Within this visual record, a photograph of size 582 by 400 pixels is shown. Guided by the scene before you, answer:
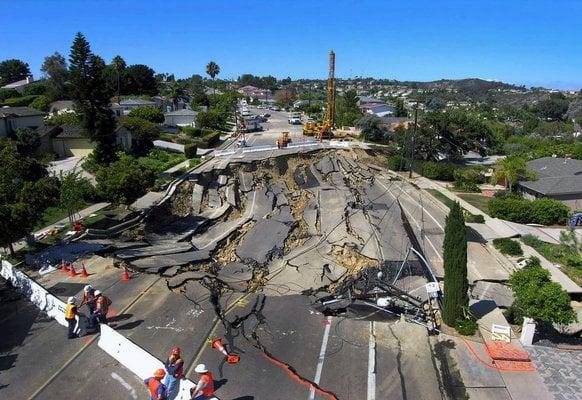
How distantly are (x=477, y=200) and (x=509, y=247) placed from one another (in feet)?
45.1

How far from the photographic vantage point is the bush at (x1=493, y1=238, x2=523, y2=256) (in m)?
25.1

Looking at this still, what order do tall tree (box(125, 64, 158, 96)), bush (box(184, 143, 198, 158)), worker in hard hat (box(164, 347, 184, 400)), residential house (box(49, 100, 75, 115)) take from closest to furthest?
worker in hard hat (box(164, 347, 184, 400)) < bush (box(184, 143, 198, 158)) < residential house (box(49, 100, 75, 115)) < tall tree (box(125, 64, 158, 96))

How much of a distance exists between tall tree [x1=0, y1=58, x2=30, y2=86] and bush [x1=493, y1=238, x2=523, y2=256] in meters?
118

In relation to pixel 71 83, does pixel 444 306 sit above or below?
below

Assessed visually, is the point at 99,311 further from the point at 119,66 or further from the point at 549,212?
the point at 119,66

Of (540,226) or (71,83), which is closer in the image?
(540,226)

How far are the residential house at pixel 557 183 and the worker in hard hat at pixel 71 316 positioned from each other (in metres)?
33.4

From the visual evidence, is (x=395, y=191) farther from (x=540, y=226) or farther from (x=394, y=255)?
(x=394, y=255)

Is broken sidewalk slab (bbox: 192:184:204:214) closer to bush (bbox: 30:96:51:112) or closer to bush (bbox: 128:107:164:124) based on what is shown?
bush (bbox: 128:107:164:124)

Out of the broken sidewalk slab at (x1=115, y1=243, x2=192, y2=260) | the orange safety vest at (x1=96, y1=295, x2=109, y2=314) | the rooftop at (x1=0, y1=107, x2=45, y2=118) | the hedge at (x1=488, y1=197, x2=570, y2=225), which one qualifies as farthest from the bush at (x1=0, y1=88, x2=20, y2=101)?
the hedge at (x1=488, y1=197, x2=570, y2=225)

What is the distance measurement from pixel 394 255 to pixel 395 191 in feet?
59.5

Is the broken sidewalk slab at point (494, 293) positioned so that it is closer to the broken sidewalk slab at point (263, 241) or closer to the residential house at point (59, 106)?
the broken sidewalk slab at point (263, 241)

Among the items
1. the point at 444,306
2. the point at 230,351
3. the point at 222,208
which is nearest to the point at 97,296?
the point at 230,351

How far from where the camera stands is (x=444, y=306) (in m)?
16.0
